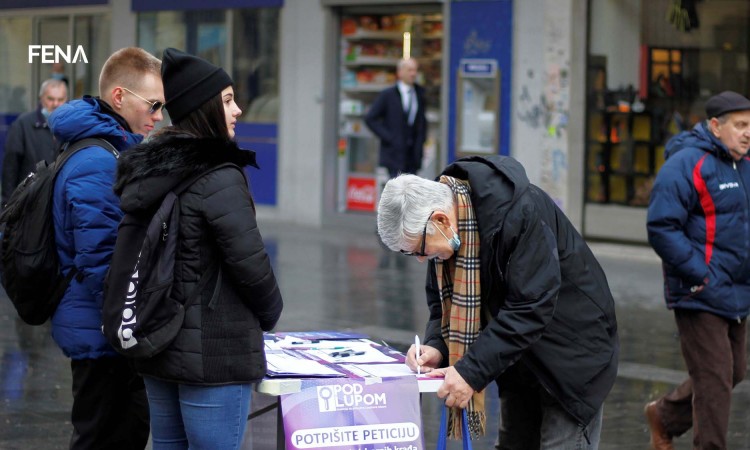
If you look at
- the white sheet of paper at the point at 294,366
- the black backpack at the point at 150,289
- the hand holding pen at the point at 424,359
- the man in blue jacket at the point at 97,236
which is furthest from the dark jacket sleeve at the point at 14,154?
the hand holding pen at the point at 424,359

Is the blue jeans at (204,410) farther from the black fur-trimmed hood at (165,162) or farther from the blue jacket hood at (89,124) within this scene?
the blue jacket hood at (89,124)

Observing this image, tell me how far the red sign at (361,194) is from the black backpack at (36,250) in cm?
1128

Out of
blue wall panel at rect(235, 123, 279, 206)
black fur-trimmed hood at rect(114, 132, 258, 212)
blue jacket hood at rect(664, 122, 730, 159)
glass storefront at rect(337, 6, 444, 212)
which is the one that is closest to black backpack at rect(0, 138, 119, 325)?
black fur-trimmed hood at rect(114, 132, 258, 212)

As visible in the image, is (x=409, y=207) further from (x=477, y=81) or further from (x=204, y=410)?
(x=477, y=81)

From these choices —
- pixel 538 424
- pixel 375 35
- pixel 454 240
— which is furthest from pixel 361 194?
pixel 454 240

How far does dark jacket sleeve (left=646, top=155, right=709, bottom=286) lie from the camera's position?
19.3 feet

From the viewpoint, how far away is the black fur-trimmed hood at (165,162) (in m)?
3.99

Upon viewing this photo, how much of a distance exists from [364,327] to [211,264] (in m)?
5.74

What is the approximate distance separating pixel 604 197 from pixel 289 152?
14.9 feet

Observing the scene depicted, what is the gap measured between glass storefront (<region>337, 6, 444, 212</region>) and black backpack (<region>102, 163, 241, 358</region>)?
37.1 ft

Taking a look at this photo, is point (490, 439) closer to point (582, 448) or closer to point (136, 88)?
point (582, 448)

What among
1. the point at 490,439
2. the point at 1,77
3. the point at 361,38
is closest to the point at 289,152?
the point at 361,38

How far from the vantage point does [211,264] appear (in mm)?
4008

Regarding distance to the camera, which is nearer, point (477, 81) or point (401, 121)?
point (401, 121)
